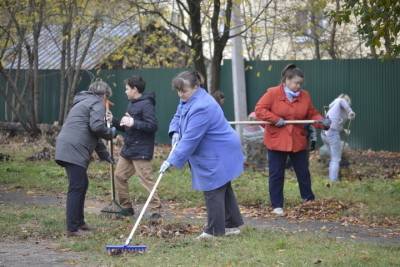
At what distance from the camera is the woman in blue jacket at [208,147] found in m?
8.34

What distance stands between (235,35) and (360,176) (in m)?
3.99

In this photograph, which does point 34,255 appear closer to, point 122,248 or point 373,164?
point 122,248

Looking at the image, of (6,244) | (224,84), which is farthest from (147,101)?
(224,84)

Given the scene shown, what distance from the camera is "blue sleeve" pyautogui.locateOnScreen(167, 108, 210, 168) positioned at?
828cm

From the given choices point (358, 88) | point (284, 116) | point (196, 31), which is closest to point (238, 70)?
point (196, 31)

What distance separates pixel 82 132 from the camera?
30.1 ft

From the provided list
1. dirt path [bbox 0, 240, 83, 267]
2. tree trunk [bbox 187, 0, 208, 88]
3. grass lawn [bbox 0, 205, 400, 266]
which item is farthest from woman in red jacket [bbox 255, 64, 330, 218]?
tree trunk [bbox 187, 0, 208, 88]

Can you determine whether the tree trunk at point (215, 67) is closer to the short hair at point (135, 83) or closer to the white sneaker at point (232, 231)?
the short hair at point (135, 83)

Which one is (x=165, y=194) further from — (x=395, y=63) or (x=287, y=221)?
(x=395, y=63)

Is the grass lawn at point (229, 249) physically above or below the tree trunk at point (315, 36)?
below

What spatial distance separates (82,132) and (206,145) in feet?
5.04

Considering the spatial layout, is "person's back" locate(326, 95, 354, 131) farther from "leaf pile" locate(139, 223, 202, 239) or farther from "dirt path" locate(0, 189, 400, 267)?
"leaf pile" locate(139, 223, 202, 239)

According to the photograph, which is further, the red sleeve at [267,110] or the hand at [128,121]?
the red sleeve at [267,110]

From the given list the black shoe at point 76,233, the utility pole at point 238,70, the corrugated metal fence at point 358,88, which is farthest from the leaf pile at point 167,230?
the corrugated metal fence at point 358,88
